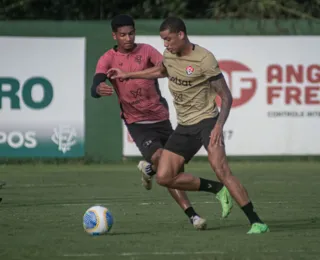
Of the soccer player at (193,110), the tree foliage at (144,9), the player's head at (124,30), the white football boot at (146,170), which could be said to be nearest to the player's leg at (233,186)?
the soccer player at (193,110)

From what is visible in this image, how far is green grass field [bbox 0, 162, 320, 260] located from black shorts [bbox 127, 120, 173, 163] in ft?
2.64

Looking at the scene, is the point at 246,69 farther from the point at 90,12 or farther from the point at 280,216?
the point at 280,216

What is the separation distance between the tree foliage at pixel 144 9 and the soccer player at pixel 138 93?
13046 mm

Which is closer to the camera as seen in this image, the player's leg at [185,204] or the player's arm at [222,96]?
the player's arm at [222,96]

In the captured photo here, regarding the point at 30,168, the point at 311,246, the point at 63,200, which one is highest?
the point at 311,246

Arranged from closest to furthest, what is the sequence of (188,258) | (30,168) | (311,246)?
(188,258) → (311,246) → (30,168)

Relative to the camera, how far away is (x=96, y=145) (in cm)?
2272

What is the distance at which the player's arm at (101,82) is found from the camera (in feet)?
39.9

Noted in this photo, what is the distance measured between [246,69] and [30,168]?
4880mm

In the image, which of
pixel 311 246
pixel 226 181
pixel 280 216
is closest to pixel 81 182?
pixel 280 216

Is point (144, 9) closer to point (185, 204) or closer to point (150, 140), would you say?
point (150, 140)

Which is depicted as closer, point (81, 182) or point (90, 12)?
point (81, 182)

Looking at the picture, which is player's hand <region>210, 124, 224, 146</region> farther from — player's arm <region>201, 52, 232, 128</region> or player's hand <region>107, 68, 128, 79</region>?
player's hand <region>107, 68, 128, 79</region>

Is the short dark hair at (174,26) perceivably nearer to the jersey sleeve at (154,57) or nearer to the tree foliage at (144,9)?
the jersey sleeve at (154,57)
